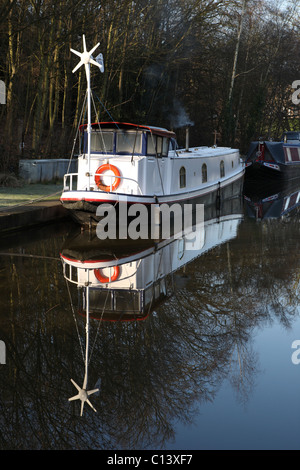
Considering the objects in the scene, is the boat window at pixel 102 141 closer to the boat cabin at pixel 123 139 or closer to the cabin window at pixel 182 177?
the boat cabin at pixel 123 139

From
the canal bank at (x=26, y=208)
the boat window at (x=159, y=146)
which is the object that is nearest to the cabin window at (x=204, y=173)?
the boat window at (x=159, y=146)

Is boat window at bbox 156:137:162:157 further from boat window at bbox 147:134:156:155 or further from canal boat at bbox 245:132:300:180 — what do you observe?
canal boat at bbox 245:132:300:180

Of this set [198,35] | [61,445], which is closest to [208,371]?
[61,445]

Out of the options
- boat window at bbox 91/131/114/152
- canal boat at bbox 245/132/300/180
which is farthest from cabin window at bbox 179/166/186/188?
canal boat at bbox 245/132/300/180

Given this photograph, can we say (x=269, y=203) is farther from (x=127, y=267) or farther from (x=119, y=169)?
(x=127, y=267)

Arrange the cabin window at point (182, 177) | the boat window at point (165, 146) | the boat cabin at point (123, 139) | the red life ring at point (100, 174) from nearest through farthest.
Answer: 1. the red life ring at point (100, 174)
2. the boat cabin at point (123, 139)
3. the boat window at point (165, 146)
4. the cabin window at point (182, 177)

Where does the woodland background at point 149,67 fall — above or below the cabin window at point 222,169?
above

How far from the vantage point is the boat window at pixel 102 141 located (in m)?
15.2

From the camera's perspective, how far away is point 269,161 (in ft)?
110

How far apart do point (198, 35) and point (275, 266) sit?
23.5 meters

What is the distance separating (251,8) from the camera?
37969 millimetres

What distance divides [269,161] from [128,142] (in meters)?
19.9

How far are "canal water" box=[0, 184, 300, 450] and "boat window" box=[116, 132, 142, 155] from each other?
159 inches

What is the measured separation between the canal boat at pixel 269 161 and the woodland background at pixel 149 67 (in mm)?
4644
